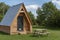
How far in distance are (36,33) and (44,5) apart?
61631 millimetres

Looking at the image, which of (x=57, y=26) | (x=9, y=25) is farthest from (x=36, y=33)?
(x=57, y=26)

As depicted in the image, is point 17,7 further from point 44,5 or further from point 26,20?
point 44,5

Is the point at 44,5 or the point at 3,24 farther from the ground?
the point at 44,5

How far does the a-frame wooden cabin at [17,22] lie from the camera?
24.9 m

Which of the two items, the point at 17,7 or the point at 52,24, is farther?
the point at 52,24

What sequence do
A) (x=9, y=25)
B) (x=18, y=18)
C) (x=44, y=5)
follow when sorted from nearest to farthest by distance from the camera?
(x=9, y=25) → (x=18, y=18) → (x=44, y=5)

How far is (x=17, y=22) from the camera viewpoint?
26.0m

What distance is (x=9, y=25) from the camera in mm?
24609

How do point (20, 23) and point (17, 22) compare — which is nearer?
point (17, 22)

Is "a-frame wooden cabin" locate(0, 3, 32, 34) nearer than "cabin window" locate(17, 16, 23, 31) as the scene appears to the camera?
Yes

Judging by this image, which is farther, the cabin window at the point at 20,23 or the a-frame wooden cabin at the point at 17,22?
the cabin window at the point at 20,23

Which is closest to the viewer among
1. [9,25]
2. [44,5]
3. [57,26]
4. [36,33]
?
[36,33]

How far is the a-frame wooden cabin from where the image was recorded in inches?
981

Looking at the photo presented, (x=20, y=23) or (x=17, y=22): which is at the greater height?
(x=17, y=22)
